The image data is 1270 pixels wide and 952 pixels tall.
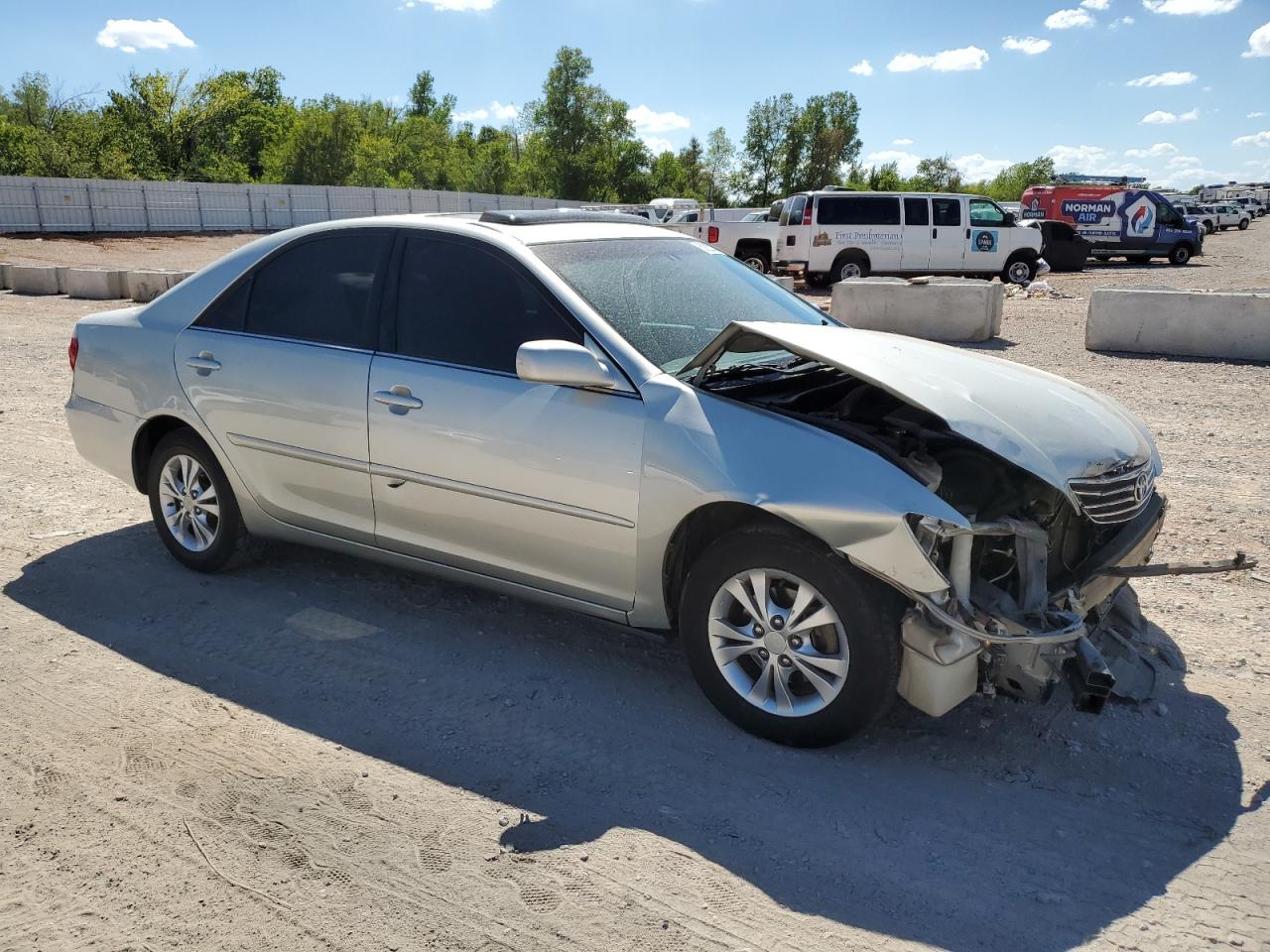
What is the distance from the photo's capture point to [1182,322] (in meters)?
11.1

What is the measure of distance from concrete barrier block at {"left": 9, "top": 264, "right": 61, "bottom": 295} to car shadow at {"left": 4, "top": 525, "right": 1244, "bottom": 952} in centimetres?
1749

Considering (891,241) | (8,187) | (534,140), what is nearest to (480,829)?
(891,241)

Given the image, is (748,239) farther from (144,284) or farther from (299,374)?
(299,374)

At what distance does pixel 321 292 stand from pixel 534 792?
248cm

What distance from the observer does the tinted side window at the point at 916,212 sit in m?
21.0

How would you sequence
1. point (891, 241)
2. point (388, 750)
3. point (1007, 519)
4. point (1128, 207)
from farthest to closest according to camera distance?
1. point (1128, 207)
2. point (891, 241)
3. point (388, 750)
4. point (1007, 519)

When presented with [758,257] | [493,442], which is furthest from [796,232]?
[493,442]

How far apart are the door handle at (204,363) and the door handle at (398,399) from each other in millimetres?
1031

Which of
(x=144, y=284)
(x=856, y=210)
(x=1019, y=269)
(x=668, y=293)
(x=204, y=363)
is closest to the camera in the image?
(x=668, y=293)

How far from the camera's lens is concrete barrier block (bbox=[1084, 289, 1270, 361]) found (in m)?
10.7

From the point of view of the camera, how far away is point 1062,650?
3191 mm

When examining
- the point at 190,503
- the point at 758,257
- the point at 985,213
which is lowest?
the point at 190,503

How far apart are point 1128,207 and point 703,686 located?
2925cm

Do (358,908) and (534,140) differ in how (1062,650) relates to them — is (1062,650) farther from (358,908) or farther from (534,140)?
(534,140)
